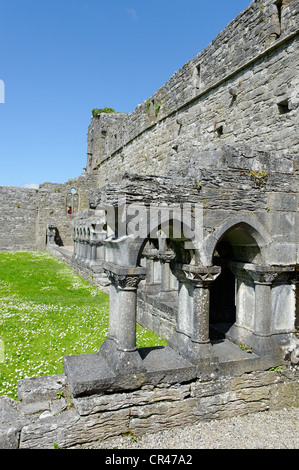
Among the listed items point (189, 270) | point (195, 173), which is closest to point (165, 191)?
point (195, 173)

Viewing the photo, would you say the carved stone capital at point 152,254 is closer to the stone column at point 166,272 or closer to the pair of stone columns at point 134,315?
the stone column at point 166,272

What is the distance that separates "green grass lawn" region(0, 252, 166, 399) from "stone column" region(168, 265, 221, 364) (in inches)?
87.7

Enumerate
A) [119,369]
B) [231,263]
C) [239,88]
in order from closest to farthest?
[119,369]
[231,263]
[239,88]

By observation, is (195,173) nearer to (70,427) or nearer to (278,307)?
(278,307)

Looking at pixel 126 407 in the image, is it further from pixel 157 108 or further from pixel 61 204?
pixel 61 204

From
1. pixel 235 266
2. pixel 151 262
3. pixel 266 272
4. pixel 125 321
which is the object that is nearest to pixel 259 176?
pixel 266 272

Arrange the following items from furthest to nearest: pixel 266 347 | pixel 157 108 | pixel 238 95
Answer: pixel 157 108
pixel 238 95
pixel 266 347

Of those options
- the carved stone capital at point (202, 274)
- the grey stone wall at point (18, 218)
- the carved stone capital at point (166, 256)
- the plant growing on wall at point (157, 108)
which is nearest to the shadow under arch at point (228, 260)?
the carved stone capital at point (202, 274)

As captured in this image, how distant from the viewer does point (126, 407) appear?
383cm

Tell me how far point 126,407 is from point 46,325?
4.27 metres

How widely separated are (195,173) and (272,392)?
307 cm

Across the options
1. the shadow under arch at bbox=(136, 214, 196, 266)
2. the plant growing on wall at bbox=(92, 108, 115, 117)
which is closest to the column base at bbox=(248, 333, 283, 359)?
the shadow under arch at bbox=(136, 214, 196, 266)

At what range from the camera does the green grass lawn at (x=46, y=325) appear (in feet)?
18.4

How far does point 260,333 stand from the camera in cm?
478
